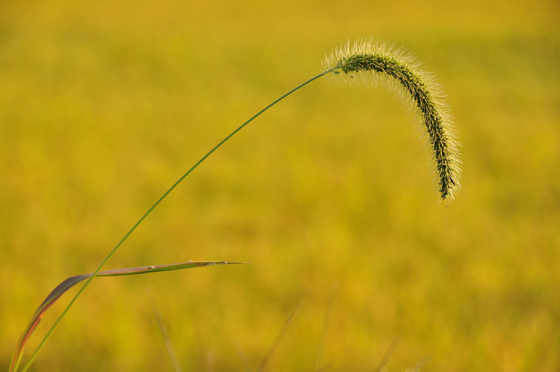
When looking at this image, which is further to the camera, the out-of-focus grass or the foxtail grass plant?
the out-of-focus grass

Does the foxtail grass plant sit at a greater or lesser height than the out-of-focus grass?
lesser

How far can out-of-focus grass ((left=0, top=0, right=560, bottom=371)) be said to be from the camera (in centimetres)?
277

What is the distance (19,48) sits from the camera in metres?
10.6

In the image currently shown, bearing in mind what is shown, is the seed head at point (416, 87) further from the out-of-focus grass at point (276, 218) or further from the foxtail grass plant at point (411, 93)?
the out-of-focus grass at point (276, 218)

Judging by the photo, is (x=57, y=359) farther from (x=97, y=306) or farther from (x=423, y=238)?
(x=423, y=238)

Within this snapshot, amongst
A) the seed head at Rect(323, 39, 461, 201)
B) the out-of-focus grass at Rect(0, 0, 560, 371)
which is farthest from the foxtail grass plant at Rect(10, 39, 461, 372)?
the out-of-focus grass at Rect(0, 0, 560, 371)

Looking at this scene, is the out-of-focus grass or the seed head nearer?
the seed head

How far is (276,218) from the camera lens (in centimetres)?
442

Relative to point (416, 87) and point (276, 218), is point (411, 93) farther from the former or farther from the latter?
point (276, 218)

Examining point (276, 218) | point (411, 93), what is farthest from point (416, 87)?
point (276, 218)

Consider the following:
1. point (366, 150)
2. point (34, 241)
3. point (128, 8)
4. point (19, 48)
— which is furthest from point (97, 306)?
point (128, 8)

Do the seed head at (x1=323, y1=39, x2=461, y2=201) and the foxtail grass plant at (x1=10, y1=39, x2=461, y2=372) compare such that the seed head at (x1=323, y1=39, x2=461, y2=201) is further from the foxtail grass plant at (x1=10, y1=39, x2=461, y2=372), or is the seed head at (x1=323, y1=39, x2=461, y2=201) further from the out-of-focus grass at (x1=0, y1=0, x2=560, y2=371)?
the out-of-focus grass at (x1=0, y1=0, x2=560, y2=371)

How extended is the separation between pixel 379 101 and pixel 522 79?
12.0 ft

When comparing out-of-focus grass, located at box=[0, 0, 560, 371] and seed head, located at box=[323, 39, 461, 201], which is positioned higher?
out-of-focus grass, located at box=[0, 0, 560, 371]
